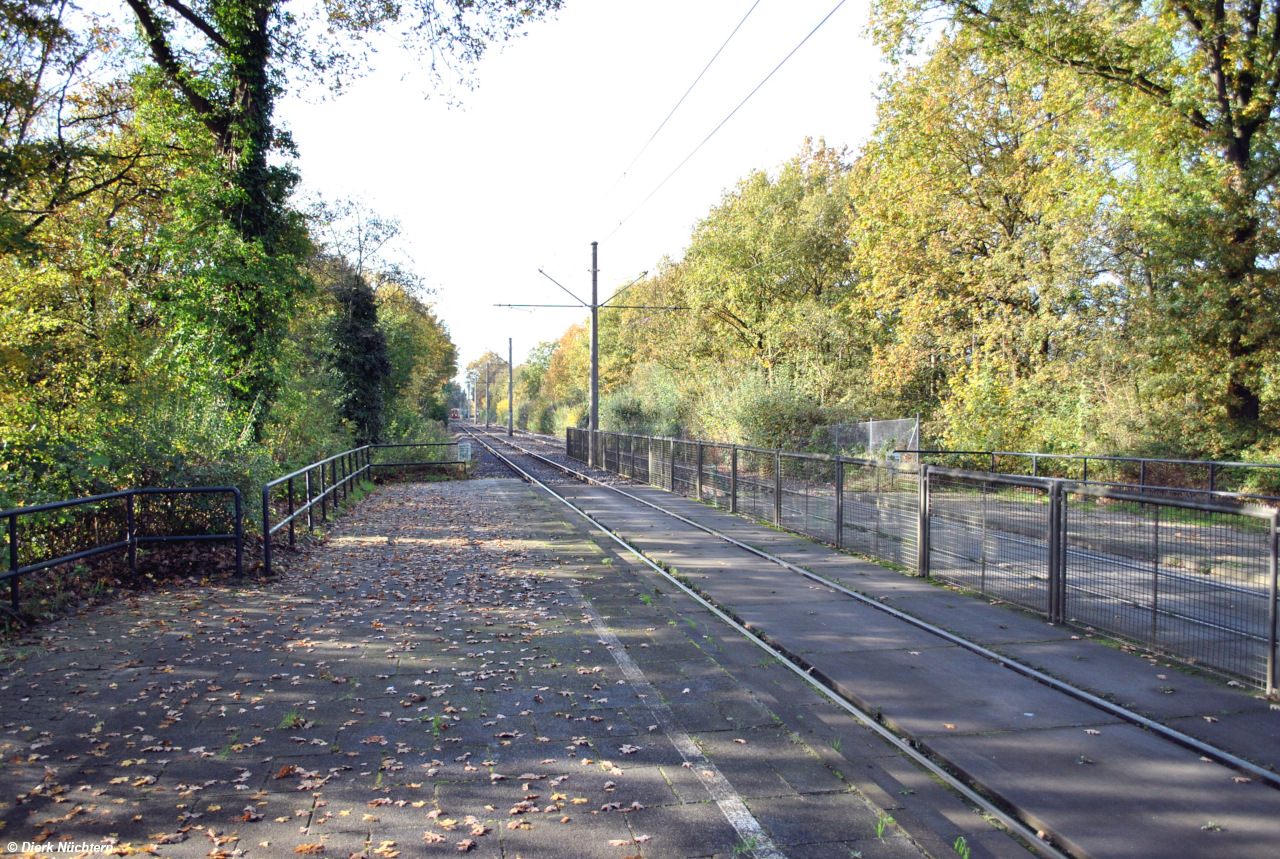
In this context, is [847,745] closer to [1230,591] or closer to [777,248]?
[1230,591]

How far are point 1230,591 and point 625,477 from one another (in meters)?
20.9

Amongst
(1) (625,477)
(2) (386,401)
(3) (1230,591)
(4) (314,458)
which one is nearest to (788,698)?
(3) (1230,591)

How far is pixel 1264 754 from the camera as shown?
4414 mm

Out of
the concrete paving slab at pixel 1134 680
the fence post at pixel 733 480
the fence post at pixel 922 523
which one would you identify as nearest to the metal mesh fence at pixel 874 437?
the fence post at pixel 733 480

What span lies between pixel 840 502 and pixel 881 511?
1.06 m

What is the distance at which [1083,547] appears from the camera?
7035 mm

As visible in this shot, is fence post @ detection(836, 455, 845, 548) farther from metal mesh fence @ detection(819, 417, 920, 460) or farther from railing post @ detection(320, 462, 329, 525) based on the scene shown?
metal mesh fence @ detection(819, 417, 920, 460)

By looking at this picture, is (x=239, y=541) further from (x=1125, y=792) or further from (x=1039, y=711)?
(x=1125, y=792)

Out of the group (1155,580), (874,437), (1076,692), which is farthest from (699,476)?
(1076,692)

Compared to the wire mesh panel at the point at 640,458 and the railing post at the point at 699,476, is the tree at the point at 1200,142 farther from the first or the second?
the wire mesh panel at the point at 640,458

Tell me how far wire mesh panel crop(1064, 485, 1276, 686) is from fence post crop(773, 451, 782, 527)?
6.51 m

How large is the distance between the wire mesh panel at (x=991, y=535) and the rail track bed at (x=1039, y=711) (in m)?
0.31

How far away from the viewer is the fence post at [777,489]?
13688mm

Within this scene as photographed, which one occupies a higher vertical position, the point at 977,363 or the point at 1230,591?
the point at 977,363
